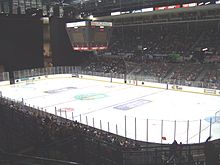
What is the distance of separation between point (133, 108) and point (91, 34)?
832 centimetres

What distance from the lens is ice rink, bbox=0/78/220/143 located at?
469 inches

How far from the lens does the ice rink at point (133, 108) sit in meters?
11.9

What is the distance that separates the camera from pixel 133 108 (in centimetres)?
1730

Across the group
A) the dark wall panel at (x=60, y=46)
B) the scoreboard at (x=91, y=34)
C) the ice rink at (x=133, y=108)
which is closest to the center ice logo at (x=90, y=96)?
the ice rink at (x=133, y=108)

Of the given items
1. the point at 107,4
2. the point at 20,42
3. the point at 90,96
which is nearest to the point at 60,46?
the point at 20,42

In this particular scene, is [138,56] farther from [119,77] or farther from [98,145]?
[98,145]

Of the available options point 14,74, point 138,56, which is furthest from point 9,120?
point 138,56

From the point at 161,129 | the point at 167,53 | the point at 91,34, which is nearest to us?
the point at 161,129

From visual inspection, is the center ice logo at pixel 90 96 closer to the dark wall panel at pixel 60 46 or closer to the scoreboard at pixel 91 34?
the scoreboard at pixel 91 34

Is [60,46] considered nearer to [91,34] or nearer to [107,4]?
[107,4]

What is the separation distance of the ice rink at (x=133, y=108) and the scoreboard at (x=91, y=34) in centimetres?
398

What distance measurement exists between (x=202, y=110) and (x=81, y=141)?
13.8 m

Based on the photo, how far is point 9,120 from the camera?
23.6 feet

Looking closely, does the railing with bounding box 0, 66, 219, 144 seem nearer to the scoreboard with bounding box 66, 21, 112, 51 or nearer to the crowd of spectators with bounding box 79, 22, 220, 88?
the scoreboard with bounding box 66, 21, 112, 51
